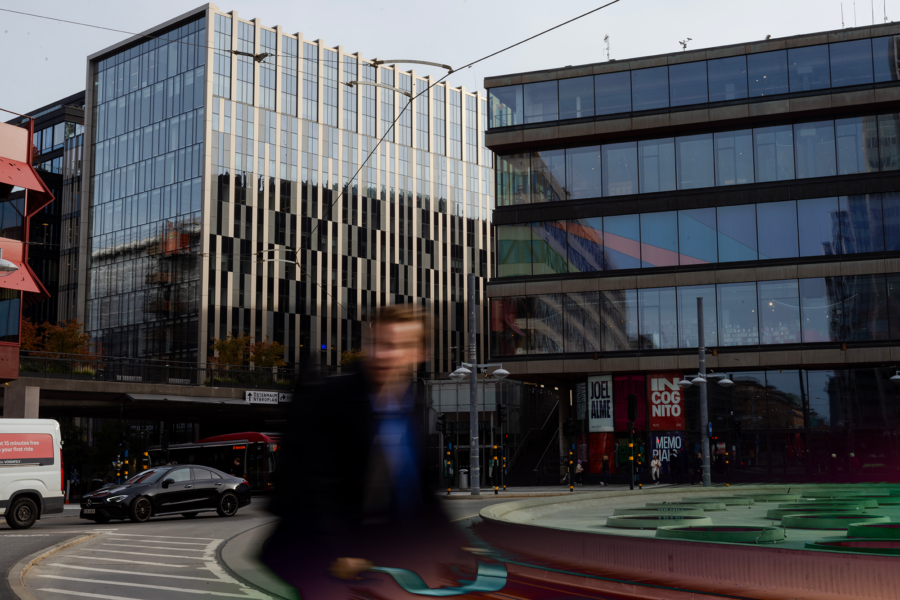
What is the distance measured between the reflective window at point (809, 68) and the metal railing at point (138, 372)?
2592cm

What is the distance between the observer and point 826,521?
41.9ft

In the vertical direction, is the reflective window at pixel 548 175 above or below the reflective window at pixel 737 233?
above

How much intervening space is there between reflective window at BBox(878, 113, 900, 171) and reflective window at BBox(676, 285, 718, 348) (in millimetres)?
9022

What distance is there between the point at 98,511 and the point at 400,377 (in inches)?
841

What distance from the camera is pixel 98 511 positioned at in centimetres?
2245

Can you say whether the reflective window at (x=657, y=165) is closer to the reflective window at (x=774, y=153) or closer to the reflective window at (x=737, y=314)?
the reflective window at (x=774, y=153)

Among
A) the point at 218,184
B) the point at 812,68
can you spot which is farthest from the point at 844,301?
the point at 218,184

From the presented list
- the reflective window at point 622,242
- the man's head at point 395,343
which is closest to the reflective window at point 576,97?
the reflective window at point 622,242

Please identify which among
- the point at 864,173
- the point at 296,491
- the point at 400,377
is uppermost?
the point at 864,173

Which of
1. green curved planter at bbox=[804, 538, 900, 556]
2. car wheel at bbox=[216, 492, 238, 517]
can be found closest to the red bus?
car wheel at bbox=[216, 492, 238, 517]

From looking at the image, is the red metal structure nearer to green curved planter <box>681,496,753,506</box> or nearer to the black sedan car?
the black sedan car

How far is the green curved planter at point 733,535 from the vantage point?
10.1 m

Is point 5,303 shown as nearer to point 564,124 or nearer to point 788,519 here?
point 564,124

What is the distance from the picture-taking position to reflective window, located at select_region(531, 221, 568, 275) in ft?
148
